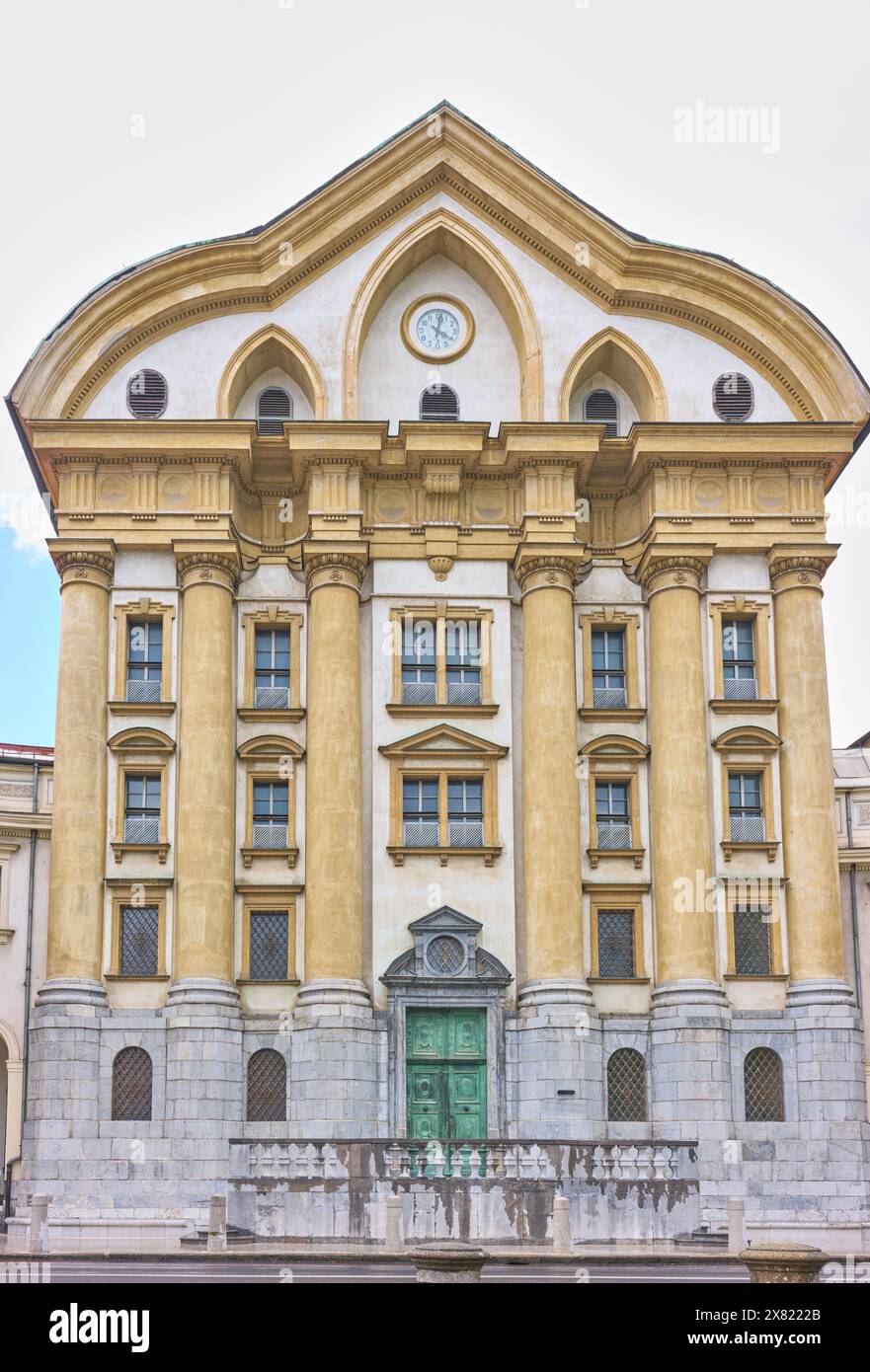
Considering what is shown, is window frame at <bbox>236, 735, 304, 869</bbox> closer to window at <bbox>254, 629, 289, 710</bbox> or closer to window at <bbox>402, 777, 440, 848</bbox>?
window at <bbox>254, 629, 289, 710</bbox>

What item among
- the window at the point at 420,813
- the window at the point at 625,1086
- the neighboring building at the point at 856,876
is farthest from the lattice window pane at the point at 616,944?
the neighboring building at the point at 856,876

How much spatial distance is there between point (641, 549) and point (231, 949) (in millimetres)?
14990

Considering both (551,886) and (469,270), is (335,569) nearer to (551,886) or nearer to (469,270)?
(469,270)

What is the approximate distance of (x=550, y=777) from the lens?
4569 cm

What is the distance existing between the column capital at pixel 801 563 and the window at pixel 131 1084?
2027 centimetres

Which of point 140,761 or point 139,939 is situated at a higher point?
point 140,761

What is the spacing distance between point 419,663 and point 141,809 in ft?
26.4

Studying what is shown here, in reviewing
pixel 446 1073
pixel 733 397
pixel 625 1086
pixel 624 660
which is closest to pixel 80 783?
pixel 446 1073

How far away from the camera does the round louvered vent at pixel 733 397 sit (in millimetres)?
48875

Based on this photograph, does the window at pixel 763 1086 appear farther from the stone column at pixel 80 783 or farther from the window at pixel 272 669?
the stone column at pixel 80 783

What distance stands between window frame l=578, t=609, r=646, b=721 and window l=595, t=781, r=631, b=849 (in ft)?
5.93

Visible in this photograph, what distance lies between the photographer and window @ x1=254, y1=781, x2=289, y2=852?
4615cm
